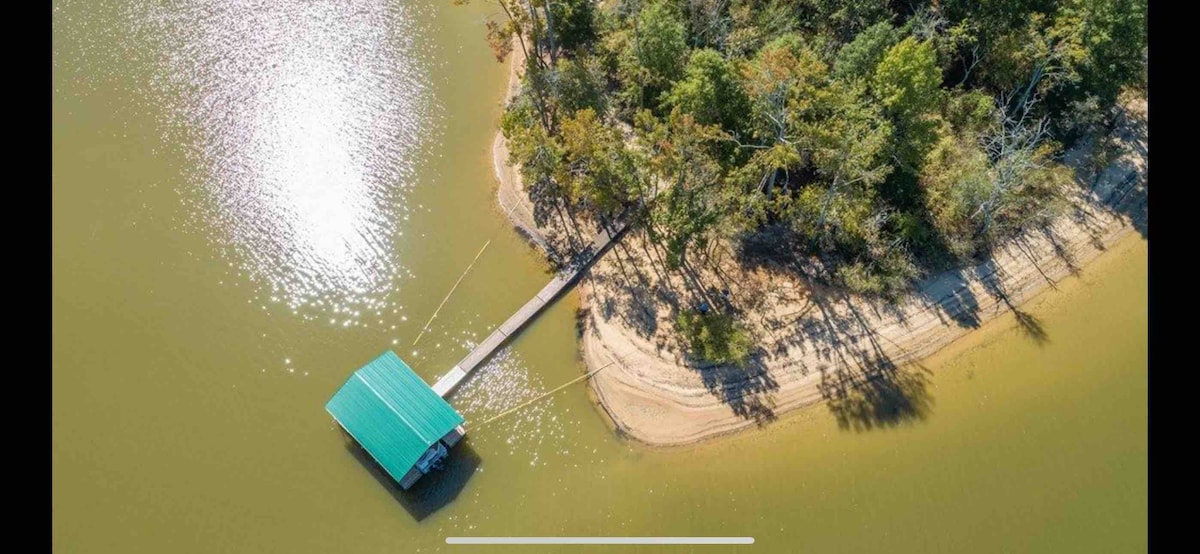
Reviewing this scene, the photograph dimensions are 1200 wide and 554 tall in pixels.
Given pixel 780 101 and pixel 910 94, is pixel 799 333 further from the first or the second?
pixel 910 94

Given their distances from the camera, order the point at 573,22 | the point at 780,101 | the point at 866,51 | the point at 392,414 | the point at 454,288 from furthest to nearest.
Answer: the point at 573,22 < the point at 454,288 < the point at 866,51 < the point at 780,101 < the point at 392,414

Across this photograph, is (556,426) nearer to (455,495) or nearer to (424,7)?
(455,495)

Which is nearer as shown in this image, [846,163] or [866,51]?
[846,163]

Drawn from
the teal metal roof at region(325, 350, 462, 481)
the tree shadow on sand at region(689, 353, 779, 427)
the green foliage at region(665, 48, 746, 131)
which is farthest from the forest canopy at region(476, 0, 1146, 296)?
the teal metal roof at region(325, 350, 462, 481)

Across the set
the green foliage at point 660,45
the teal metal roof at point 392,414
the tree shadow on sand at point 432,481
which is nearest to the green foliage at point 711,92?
the green foliage at point 660,45

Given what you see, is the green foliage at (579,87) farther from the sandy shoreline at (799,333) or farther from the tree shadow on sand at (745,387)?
the tree shadow on sand at (745,387)

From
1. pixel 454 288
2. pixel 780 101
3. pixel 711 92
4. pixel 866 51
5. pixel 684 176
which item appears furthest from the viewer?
pixel 454 288

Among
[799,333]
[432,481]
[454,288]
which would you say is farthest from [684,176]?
[432,481]
